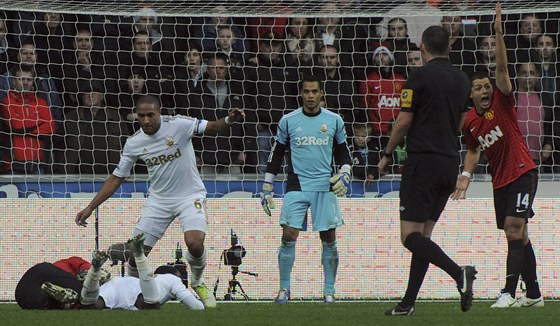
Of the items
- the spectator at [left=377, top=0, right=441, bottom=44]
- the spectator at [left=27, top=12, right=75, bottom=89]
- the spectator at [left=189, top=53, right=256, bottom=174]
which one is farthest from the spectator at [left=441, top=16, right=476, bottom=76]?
the spectator at [left=27, top=12, right=75, bottom=89]

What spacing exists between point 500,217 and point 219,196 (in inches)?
157

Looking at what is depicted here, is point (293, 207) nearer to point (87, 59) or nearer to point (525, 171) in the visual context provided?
point (525, 171)

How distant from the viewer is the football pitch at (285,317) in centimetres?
808

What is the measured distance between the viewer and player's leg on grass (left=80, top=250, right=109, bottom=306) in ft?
30.8

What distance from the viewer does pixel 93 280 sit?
9625 millimetres

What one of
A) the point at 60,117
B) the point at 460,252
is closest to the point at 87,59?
the point at 60,117

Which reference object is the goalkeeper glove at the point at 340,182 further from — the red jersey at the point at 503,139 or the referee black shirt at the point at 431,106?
the referee black shirt at the point at 431,106

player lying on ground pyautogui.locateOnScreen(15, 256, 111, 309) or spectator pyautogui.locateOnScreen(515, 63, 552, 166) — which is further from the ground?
spectator pyautogui.locateOnScreen(515, 63, 552, 166)

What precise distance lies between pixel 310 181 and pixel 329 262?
0.81 m

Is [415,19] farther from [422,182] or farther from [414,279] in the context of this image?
[414,279]

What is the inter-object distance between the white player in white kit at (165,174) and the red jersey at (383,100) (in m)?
3.88

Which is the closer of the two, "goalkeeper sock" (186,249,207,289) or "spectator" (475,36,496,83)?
"goalkeeper sock" (186,249,207,289)

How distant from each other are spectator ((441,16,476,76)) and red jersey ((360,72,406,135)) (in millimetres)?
882

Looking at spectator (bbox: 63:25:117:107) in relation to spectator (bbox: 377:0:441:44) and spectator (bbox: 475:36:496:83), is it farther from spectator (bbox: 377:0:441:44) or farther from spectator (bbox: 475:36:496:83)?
spectator (bbox: 475:36:496:83)
